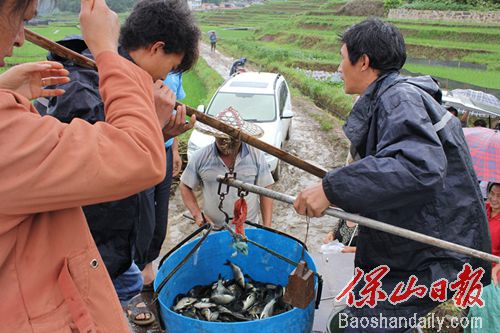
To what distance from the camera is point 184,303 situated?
2727 mm

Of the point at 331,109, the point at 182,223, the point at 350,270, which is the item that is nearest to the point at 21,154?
the point at 350,270

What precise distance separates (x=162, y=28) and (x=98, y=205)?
1.02 m

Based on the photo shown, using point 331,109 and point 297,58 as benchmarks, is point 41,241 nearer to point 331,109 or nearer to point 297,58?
point 331,109

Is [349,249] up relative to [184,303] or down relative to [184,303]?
down

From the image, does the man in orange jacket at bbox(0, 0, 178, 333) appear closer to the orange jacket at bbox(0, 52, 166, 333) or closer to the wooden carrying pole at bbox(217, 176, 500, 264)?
the orange jacket at bbox(0, 52, 166, 333)

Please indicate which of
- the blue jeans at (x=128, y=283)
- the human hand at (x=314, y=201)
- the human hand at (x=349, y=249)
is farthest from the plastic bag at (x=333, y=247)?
the human hand at (x=314, y=201)

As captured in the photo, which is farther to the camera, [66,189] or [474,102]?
[474,102]

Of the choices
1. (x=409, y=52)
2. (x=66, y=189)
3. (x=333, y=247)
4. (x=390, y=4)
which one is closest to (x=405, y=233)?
(x=66, y=189)

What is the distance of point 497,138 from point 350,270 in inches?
81.3

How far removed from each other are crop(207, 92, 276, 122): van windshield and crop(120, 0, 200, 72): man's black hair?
6.04 meters

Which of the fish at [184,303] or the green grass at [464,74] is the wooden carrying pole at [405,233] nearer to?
the fish at [184,303]

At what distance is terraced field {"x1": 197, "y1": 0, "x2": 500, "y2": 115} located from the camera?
1737cm

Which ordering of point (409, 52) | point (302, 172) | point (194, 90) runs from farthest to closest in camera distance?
1. point (409, 52)
2. point (194, 90)
3. point (302, 172)

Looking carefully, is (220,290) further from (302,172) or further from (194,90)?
(194,90)
